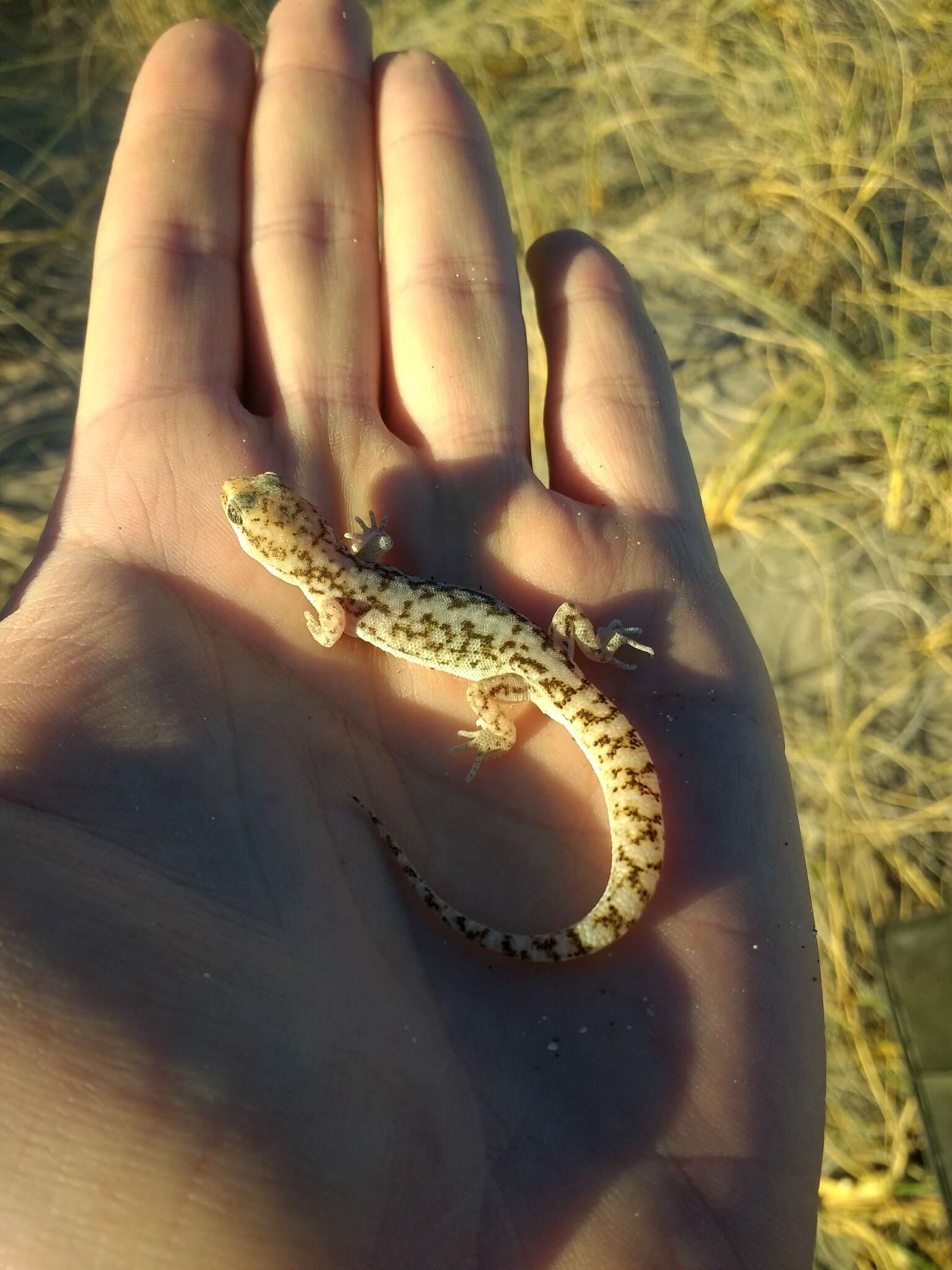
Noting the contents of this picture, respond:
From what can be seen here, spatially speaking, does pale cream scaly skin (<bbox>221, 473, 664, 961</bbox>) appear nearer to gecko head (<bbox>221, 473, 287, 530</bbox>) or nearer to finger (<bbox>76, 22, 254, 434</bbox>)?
gecko head (<bbox>221, 473, 287, 530</bbox>)

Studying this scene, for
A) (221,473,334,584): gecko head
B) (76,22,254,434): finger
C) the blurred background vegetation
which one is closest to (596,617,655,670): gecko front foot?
(221,473,334,584): gecko head

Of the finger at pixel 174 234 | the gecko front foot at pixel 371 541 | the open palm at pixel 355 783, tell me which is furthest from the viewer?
the gecko front foot at pixel 371 541

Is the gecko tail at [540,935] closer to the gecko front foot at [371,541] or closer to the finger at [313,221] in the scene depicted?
the gecko front foot at [371,541]

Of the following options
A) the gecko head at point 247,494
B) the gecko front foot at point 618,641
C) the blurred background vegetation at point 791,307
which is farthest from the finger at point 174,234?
the blurred background vegetation at point 791,307

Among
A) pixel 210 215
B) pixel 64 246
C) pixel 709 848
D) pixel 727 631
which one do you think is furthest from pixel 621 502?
pixel 64 246

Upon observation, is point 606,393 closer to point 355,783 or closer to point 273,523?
point 273,523

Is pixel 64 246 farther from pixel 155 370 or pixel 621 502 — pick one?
pixel 621 502

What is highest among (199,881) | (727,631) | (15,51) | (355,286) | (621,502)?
(15,51)
